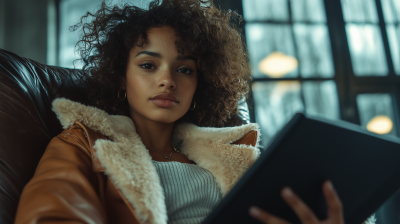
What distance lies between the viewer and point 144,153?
0.83 metres

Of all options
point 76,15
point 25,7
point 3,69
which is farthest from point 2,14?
point 3,69

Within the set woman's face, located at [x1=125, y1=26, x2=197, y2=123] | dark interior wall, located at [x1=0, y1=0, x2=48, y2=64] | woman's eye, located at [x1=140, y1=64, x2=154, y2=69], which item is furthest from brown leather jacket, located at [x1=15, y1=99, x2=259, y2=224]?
dark interior wall, located at [x1=0, y1=0, x2=48, y2=64]

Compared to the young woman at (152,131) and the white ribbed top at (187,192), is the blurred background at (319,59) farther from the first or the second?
the white ribbed top at (187,192)

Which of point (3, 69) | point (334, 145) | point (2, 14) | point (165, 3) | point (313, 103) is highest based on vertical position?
point (2, 14)

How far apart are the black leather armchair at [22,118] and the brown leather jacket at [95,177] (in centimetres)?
8

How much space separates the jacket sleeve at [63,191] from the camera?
0.56 metres

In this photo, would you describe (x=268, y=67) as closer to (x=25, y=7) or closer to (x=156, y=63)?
(x=156, y=63)

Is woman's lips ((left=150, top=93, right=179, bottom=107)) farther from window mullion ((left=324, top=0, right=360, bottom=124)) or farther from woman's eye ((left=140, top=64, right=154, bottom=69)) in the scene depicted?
window mullion ((left=324, top=0, right=360, bottom=124))

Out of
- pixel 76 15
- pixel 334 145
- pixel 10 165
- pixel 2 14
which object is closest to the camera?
pixel 334 145

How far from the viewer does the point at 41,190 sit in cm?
59

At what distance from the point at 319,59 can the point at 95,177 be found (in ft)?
9.54

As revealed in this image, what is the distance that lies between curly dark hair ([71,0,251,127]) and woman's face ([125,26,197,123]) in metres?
0.04

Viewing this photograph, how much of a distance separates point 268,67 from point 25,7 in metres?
2.46

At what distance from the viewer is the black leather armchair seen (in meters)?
0.72
